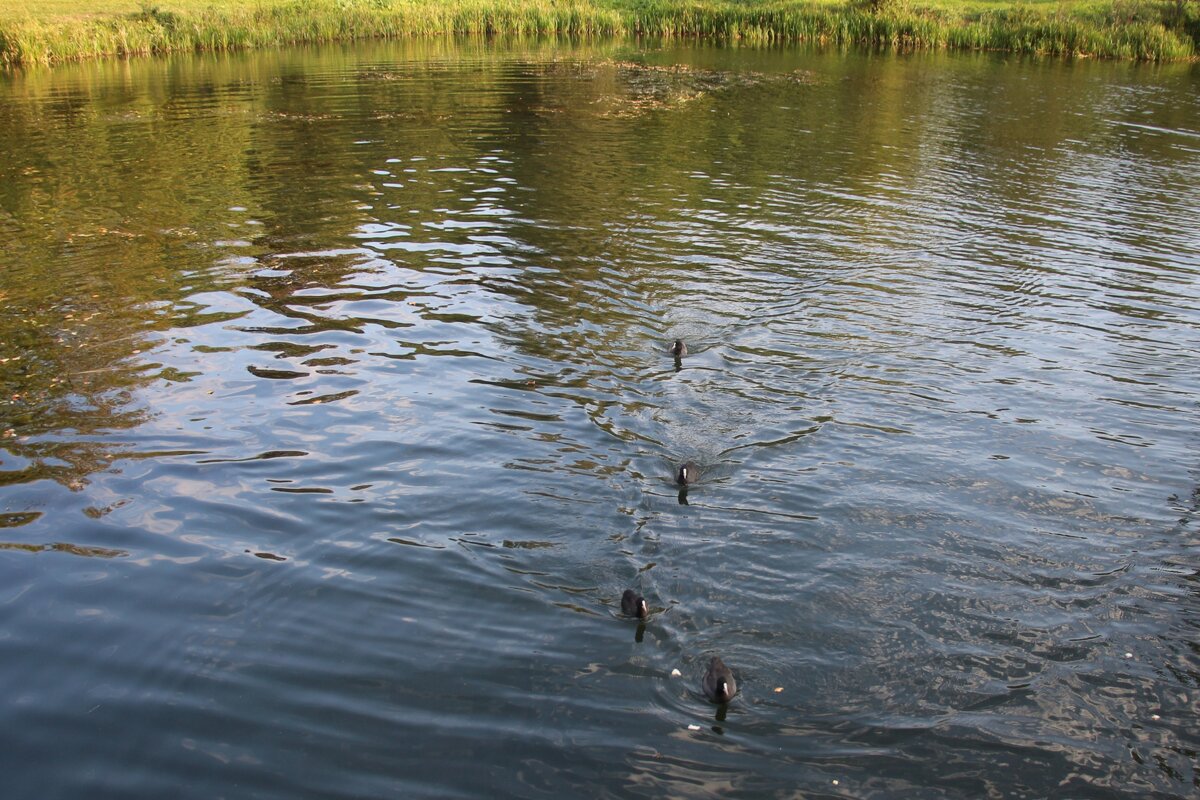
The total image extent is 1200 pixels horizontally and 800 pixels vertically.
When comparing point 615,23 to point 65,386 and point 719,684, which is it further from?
point 719,684

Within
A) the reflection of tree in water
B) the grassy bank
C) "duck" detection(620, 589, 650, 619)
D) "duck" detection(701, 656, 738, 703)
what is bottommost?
"duck" detection(701, 656, 738, 703)

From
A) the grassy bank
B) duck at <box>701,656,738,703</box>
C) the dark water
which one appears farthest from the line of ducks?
the grassy bank

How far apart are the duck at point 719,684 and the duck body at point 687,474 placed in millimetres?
2478

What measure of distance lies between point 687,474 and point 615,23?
1871 inches

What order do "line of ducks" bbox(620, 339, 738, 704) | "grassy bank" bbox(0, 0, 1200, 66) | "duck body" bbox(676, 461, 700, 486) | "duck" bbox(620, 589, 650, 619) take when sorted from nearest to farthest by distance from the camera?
"line of ducks" bbox(620, 339, 738, 704) → "duck" bbox(620, 589, 650, 619) → "duck body" bbox(676, 461, 700, 486) → "grassy bank" bbox(0, 0, 1200, 66)

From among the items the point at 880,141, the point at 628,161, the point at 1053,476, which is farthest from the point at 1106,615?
the point at 880,141

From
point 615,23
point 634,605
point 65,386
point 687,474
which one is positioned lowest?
point 634,605

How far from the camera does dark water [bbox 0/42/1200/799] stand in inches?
219

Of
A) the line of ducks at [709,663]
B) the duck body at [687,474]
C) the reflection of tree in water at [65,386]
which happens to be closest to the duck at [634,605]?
the line of ducks at [709,663]

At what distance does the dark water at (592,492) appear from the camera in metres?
5.57

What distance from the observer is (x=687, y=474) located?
812cm

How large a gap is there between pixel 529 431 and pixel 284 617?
327cm

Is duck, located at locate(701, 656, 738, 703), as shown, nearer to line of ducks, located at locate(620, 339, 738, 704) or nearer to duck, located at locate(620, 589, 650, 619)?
line of ducks, located at locate(620, 339, 738, 704)

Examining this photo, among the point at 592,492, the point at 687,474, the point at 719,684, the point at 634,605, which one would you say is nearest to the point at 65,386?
the point at 592,492
